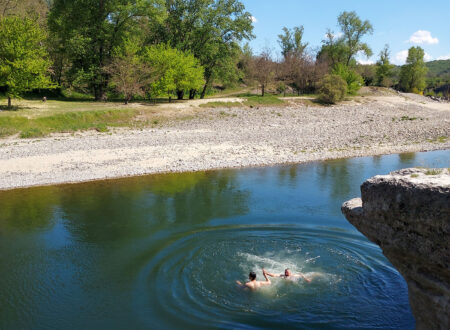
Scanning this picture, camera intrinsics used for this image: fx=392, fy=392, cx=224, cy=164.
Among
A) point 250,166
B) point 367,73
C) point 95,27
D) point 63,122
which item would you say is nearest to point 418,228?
point 250,166

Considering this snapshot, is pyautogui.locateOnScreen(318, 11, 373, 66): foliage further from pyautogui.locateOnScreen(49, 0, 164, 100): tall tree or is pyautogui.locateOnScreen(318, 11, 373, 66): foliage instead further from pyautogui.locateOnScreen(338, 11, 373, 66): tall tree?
pyautogui.locateOnScreen(49, 0, 164, 100): tall tree

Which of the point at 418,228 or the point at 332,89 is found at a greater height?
the point at 332,89

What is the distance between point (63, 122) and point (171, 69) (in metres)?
14.2

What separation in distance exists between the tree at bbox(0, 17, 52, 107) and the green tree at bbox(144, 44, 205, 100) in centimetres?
1096

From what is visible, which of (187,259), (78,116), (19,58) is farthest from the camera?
(19,58)

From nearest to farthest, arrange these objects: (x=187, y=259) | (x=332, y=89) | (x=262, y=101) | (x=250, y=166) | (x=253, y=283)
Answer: (x=253, y=283) < (x=187, y=259) < (x=250, y=166) < (x=262, y=101) < (x=332, y=89)

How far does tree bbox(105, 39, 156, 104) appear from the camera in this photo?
4000 centimetres

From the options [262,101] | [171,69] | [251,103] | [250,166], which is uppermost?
[171,69]

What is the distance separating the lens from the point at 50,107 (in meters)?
37.2

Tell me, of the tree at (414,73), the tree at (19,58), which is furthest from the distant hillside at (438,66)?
the tree at (19,58)

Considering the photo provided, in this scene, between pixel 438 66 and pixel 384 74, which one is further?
pixel 438 66

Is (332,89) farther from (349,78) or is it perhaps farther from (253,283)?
(253,283)

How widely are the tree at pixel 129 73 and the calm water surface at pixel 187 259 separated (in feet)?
70.5

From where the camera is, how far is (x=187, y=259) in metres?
12.5
